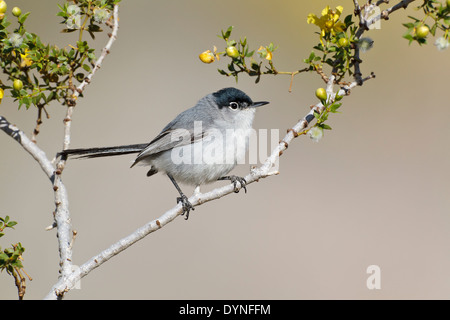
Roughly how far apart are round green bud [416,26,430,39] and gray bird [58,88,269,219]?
3.95 ft

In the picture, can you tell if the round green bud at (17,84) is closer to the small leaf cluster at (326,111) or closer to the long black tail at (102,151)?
the long black tail at (102,151)

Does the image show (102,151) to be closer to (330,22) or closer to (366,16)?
(330,22)

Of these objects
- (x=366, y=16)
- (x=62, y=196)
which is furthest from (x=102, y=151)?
(x=366, y=16)

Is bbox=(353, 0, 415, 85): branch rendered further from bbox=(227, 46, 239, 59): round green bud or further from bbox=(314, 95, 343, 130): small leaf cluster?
bbox=(227, 46, 239, 59): round green bud

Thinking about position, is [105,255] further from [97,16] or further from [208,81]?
[208,81]

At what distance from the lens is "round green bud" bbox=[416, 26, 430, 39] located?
167cm

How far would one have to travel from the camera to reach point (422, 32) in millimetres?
1667

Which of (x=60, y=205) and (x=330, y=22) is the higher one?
(x=330, y=22)

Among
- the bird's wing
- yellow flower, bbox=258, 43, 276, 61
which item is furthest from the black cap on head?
yellow flower, bbox=258, 43, 276, 61

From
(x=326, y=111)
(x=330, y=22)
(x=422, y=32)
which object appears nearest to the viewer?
(x=422, y=32)

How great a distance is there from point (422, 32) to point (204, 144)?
1.42 metres

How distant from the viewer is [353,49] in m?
1.99

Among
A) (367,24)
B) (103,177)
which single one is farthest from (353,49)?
(103,177)

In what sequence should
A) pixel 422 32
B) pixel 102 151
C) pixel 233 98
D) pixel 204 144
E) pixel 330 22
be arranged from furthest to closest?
pixel 233 98 → pixel 204 144 → pixel 102 151 → pixel 330 22 → pixel 422 32
